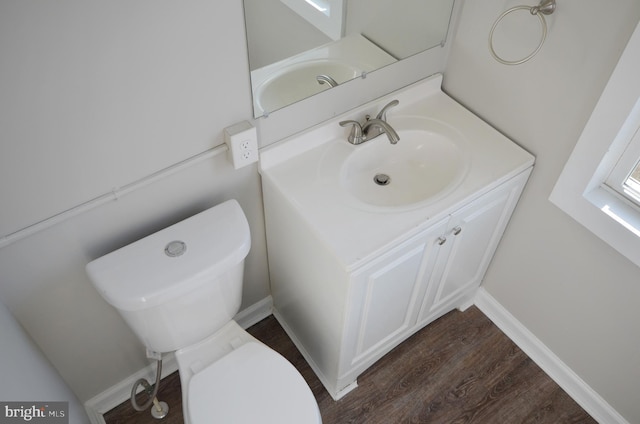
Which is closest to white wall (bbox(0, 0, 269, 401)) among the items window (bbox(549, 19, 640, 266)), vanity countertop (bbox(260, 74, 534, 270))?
vanity countertop (bbox(260, 74, 534, 270))

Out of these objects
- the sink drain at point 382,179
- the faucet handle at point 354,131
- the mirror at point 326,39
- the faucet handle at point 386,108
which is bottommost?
the sink drain at point 382,179

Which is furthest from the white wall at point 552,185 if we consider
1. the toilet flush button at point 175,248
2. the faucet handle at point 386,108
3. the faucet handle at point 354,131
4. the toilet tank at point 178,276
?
the toilet flush button at point 175,248

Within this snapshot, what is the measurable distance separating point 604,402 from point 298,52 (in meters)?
1.63

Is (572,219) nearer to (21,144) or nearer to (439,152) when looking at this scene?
(439,152)

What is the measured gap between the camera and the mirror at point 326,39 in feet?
4.37

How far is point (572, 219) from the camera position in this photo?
158 centimetres

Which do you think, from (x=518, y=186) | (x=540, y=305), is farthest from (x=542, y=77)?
(x=540, y=305)

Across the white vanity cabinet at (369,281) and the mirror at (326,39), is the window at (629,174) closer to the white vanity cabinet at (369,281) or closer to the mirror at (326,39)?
the white vanity cabinet at (369,281)

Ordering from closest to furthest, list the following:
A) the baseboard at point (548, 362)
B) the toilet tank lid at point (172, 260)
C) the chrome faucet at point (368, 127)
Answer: the toilet tank lid at point (172, 260) < the chrome faucet at point (368, 127) < the baseboard at point (548, 362)

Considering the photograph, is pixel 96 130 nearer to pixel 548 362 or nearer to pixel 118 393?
pixel 118 393

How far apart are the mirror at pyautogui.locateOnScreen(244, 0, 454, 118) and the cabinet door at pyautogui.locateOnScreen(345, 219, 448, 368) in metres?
0.54

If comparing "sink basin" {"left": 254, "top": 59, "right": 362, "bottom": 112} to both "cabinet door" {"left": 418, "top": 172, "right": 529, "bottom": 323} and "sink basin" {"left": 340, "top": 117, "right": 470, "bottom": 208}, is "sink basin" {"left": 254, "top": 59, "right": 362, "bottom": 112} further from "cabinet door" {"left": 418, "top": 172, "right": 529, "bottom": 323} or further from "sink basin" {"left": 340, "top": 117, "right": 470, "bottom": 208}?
"cabinet door" {"left": 418, "top": 172, "right": 529, "bottom": 323}

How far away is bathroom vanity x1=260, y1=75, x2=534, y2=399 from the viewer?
4.62 ft

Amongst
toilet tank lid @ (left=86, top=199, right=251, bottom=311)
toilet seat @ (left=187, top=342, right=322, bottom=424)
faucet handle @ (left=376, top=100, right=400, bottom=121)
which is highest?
faucet handle @ (left=376, top=100, right=400, bottom=121)
